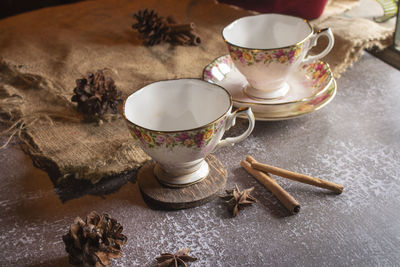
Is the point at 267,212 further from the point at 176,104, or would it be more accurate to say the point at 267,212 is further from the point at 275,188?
the point at 176,104

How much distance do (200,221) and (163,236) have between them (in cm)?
7

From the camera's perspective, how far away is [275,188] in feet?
2.48

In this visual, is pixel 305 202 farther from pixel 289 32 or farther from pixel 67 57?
pixel 67 57

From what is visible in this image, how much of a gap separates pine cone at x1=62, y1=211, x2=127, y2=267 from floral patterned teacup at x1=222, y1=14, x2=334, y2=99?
0.47m

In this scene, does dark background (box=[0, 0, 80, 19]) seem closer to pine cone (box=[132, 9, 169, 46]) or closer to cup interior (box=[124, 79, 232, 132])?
pine cone (box=[132, 9, 169, 46])

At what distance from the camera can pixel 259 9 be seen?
1563 millimetres

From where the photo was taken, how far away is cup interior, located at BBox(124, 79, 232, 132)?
79cm

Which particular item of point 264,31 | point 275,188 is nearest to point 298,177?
point 275,188

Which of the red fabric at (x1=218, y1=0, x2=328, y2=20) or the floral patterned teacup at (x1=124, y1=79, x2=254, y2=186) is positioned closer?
the floral patterned teacup at (x1=124, y1=79, x2=254, y2=186)

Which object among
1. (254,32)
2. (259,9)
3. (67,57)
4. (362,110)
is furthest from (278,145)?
(259,9)

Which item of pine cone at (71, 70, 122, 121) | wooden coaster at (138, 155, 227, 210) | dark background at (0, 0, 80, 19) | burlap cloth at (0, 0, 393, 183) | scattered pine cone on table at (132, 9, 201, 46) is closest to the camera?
wooden coaster at (138, 155, 227, 210)

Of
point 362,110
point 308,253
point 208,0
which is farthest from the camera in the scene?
point 208,0

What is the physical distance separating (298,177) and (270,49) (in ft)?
0.93

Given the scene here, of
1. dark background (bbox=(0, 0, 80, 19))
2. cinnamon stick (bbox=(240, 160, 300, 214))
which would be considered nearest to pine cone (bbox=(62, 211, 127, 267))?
cinnamon stick (bbox=(240, 160, 300, 214))
